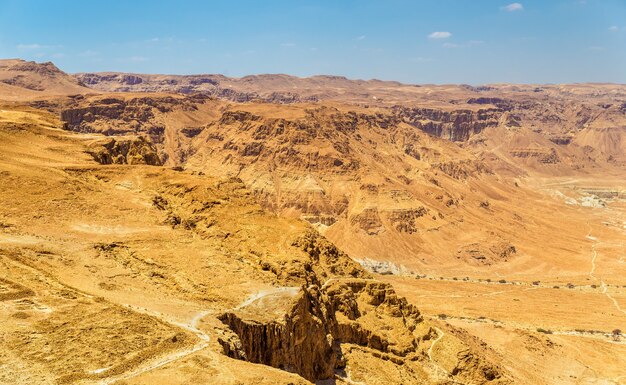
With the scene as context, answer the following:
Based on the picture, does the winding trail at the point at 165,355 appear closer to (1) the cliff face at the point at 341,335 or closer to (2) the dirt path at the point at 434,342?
(1) the cliff face at the point at 341,335

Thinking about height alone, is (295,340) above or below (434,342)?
above

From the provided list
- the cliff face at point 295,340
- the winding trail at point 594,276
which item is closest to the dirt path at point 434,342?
the cliff face at point 295,340

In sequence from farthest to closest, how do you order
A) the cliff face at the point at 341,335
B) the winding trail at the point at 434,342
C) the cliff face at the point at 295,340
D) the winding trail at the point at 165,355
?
the winding trail at the point at 434,342 < the cliff face at the point at 341,335 < the cliff face at the point at 295,340 < the winding trail at the point at 165,355

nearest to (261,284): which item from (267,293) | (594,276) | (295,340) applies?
(267,293)

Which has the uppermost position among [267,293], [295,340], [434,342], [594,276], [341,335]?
[267,293]

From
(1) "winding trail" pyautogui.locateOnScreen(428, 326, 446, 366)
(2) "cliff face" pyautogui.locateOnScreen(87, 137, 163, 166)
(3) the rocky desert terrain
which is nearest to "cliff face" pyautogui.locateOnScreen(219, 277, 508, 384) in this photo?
(3) the rocky desert terrain

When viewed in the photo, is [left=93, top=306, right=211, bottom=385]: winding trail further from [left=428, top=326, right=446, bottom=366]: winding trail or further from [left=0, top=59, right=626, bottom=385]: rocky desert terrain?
[left=428, top=326, right=446, bottom=366]: winding trail

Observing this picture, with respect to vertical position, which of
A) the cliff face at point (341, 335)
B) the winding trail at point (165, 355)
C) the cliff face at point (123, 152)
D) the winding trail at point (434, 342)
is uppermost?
the cliff face at point (123, 152)

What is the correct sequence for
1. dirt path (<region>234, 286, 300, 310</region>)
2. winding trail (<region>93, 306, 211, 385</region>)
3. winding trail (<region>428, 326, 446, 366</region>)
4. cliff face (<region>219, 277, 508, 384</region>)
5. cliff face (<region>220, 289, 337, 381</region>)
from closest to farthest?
1. winding trail (<region>93, 306, 211, 385</region>)
2. cliff face (<region>220, 289, 337, 381</region>)
3. cliff face (<region>219, 277, 508, 384</region>)
4. dirt path (<region>234, 286, 300, 310</region>)
5. winding trail (<region>428, 326, 446, 366</region>)

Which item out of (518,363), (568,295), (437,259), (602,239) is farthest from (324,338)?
(602,239)

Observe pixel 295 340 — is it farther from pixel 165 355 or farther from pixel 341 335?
pixel 165 355

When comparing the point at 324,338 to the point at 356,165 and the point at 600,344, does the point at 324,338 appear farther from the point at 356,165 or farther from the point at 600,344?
the point at 356,165
